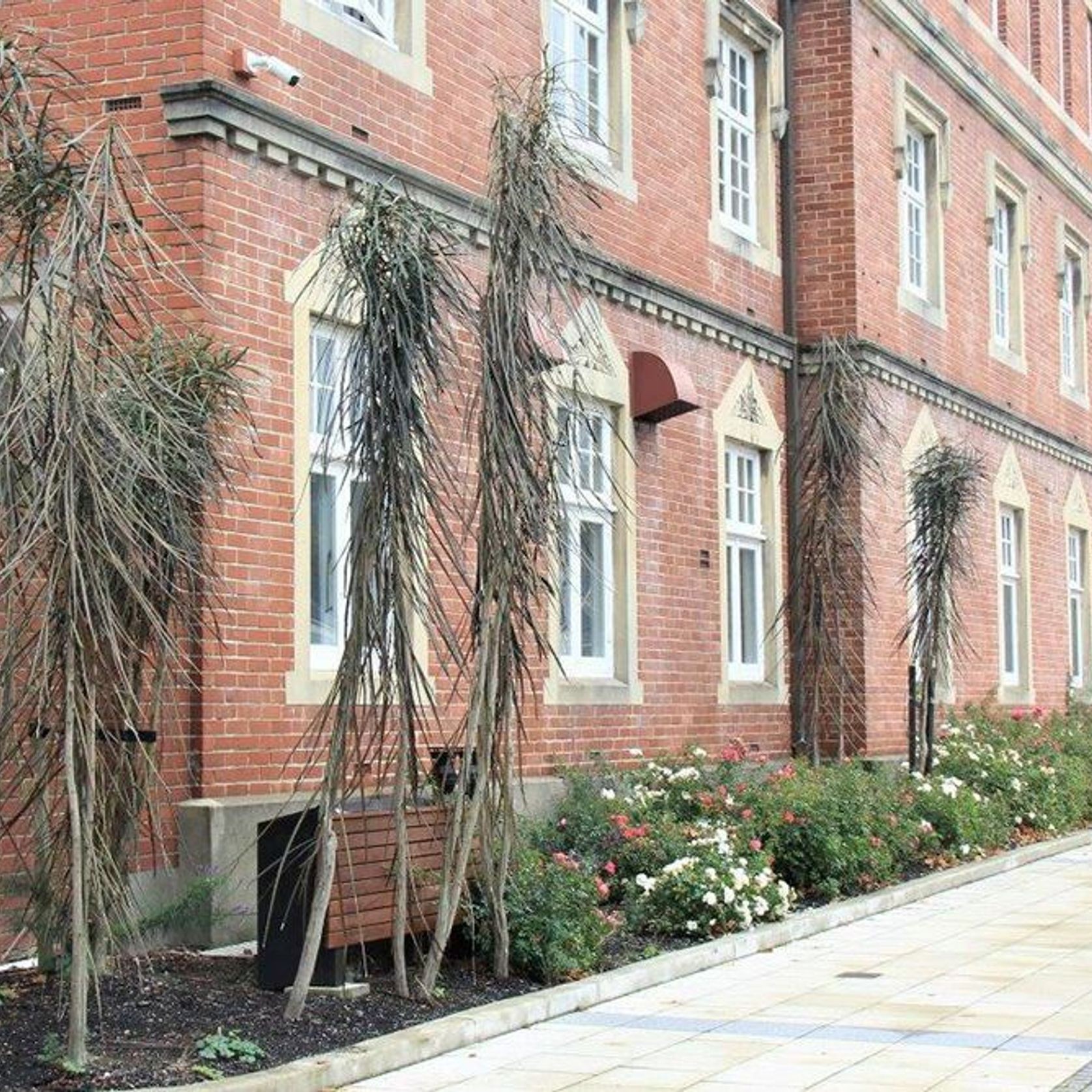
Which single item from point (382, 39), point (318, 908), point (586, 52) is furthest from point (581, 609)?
point (318, 908)

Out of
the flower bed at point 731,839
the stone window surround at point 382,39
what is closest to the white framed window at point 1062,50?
the flower bed at point 731,839

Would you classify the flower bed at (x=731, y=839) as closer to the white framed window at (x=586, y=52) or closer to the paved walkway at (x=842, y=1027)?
the paved walkway at (x=842, y=1027)

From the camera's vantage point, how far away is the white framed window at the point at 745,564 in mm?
18031

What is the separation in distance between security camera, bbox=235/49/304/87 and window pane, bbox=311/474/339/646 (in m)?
2.24

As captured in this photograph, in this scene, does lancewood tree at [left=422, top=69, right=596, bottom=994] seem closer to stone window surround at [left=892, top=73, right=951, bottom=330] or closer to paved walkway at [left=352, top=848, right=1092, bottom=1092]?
paved walkway at [left=352, top=848, right=1092, bottom=1092]

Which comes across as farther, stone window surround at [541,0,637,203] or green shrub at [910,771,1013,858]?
green shrub at [910,771,1013,858]

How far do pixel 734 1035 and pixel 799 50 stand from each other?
12.6 meters

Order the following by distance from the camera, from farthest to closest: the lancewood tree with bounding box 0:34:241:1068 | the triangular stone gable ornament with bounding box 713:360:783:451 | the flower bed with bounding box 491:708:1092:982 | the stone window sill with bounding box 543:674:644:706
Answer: the triangular stone gable ornament with bounding box 713:360:783:451
the stone window sill with bounding box 543:674:644:706
the flower bed with bounding box 491:708:1092:982
the lancewood tree with bounding box 0:34:241:1068

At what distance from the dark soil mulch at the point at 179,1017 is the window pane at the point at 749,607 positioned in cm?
840

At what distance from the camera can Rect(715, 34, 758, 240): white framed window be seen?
60.3 feet

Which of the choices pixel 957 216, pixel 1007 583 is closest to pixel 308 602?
pixel 957 216

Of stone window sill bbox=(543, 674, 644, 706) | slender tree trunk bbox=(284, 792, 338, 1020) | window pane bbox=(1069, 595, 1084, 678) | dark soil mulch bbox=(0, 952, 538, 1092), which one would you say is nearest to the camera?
dark soil mulch bbox=(0, 952, 538, 1092)

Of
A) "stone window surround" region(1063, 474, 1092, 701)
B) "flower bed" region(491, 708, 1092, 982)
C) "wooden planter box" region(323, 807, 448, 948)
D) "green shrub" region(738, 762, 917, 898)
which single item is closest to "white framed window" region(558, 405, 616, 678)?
"flower bed" region(491, 708, 1092, 982)

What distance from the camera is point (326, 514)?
12.3m
